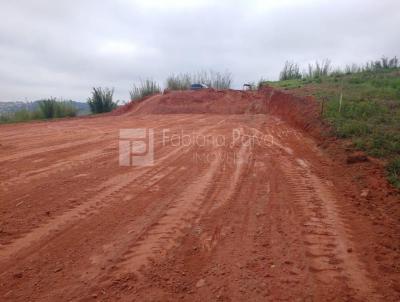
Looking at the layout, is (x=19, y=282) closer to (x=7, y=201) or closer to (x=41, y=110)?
(x=7, y=201)

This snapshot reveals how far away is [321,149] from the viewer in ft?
24.0

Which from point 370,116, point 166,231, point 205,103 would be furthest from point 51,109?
point 166,231

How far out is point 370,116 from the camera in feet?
27.2

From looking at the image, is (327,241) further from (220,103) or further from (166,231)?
(220,103)

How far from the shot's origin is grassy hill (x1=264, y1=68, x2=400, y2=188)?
598 centimetres

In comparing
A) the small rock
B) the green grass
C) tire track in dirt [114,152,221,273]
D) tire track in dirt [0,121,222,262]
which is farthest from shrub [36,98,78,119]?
the small rock

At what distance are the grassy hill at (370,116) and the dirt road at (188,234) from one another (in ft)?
2.70

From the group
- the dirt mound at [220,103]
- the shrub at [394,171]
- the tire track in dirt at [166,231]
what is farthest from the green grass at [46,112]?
the shrub at [394,171]

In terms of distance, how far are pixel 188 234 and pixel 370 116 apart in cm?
659

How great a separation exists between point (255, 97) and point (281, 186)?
15818 millimetres

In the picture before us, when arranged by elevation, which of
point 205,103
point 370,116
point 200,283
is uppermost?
point 205,103

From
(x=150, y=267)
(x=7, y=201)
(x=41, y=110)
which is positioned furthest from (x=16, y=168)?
(x=41, y=110)

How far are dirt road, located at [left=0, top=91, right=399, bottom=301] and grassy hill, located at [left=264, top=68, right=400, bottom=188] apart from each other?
2.70 ft

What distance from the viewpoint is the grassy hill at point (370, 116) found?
19.6 ft
